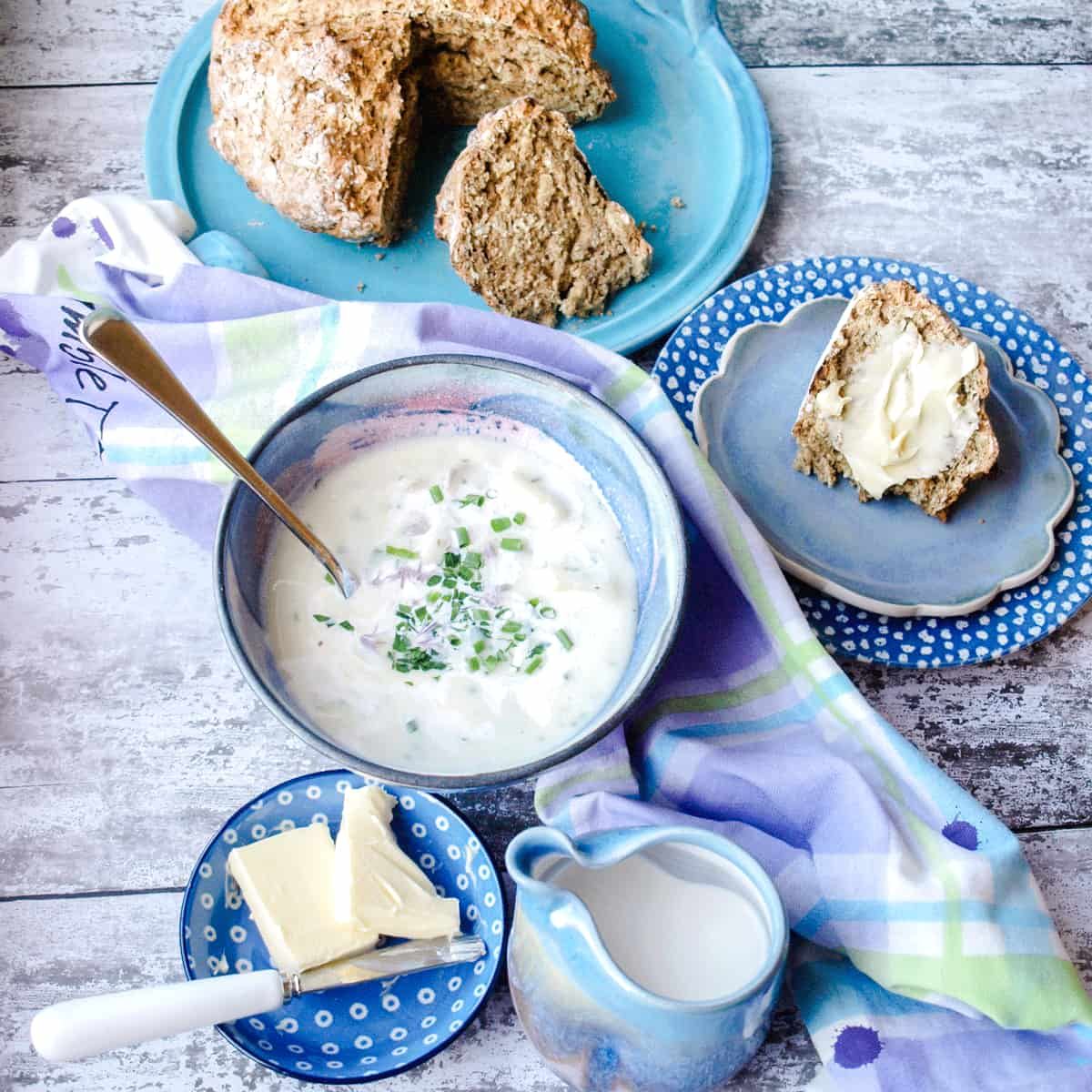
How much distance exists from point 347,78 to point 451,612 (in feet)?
3.61

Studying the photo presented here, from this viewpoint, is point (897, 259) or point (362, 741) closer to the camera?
point (362, 741)

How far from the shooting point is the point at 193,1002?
63.8 inches

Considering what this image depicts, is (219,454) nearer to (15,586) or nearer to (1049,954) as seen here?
(15,586)

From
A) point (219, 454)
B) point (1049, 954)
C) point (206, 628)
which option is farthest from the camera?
point (206, 628)

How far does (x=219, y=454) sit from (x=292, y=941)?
719 millimetres

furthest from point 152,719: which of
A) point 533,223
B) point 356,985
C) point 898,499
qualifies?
point 898,499

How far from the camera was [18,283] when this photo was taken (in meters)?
2.19

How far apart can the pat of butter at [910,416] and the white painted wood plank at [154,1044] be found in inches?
31.5

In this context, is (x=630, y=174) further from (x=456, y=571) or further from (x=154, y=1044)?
(x=154, y=1044)

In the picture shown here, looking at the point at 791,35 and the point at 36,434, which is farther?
the point at 791,35

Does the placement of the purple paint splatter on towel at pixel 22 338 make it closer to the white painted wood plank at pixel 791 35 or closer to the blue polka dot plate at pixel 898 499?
the white painted wood plank at pixel 791 35

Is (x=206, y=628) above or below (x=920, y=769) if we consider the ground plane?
below

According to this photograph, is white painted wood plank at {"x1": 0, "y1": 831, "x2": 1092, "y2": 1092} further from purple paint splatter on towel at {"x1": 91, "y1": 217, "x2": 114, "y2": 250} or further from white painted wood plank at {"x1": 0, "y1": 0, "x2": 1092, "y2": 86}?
white painted wood plank at {"x1": 0, "y1": 0, "x2": 1092, "y2": 86}

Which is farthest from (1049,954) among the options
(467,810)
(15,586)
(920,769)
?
(15,586)
